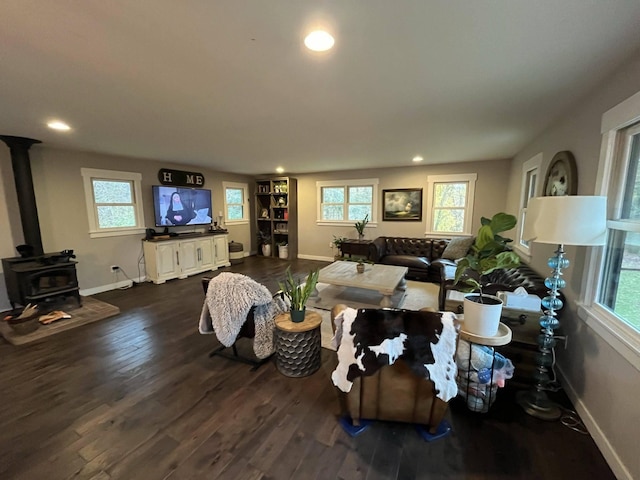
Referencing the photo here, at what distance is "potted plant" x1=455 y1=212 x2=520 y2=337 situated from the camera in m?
1.74

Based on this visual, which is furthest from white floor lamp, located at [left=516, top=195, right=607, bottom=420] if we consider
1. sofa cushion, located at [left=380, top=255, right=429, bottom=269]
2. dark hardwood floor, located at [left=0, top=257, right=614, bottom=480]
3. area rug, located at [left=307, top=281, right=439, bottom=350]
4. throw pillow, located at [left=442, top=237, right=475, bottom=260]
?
throw pillow, located at [left=442, top=237, right=475, bottom=260]

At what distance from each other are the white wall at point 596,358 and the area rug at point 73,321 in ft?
16.2

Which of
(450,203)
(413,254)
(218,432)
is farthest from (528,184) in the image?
(218,432)

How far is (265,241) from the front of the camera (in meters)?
7.80

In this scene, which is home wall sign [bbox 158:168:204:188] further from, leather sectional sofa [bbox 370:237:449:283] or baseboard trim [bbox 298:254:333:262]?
leather sectional sofa [bbox 370:237:449:283]

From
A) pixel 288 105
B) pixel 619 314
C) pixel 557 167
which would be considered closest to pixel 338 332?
pixel 619 314

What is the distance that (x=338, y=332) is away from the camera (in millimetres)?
1649

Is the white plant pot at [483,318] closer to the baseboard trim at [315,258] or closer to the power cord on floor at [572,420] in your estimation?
the power cord on floor at [572,420]

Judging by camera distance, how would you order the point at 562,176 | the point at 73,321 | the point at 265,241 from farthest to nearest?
1. the point at 265,241
2. the point at 73,321
3. the point at 562,176

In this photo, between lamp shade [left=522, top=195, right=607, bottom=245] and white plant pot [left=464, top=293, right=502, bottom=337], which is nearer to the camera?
lamp shade [left=522, top=195, right=607, bottom=245]

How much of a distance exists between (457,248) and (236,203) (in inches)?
219

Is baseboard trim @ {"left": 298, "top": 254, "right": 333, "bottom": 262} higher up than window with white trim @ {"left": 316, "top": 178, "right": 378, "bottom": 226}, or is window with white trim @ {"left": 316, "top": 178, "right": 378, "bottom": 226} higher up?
window with white trim @ {"left": 316, "top": 178, "right": 378, "bottom": 226}

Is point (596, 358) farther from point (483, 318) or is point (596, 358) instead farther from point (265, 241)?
point (265, 241)

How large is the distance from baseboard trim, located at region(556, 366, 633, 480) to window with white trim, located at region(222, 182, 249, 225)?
6.89 metres
